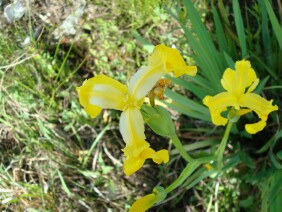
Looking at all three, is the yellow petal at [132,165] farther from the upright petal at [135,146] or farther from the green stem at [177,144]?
the green stem at [177,144]

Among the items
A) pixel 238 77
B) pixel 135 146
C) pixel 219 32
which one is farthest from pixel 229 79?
pixel 219 32

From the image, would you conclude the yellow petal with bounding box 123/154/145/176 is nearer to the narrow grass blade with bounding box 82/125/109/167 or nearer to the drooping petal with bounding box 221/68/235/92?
the drooping petal with bounding box 221/68/235/92

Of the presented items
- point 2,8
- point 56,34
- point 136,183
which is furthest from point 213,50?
point 2,8

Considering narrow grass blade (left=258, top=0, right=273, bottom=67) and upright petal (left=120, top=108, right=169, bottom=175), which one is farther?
narrow grass blade (left=258, top=0, right=273, bottom=67)

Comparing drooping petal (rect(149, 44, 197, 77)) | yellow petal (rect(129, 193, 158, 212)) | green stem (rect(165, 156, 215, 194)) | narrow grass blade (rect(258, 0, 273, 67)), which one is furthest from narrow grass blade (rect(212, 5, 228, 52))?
yellow petal (rect(129, 193, 158, 212))

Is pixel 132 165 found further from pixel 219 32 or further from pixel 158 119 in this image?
pixel 219 32

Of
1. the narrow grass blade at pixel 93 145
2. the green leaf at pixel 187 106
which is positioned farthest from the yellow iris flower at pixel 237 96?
the narrow grass blade at pixel 93 145
